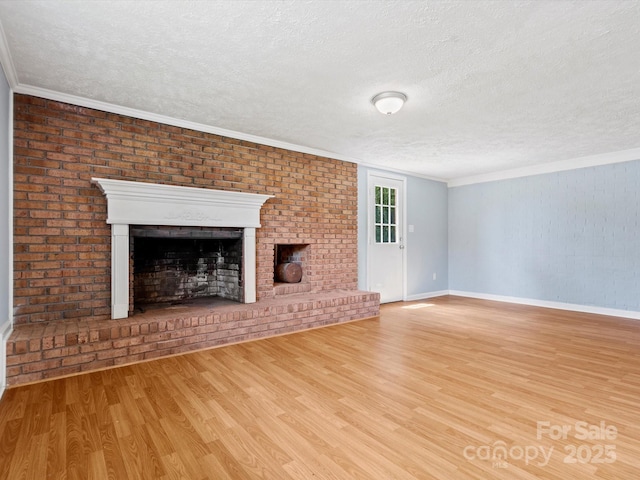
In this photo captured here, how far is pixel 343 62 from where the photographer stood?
244 cm

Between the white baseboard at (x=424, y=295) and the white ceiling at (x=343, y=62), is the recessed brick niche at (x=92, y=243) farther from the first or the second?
the white baseboard at (x=424, y=295)

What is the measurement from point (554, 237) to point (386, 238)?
2.68 m

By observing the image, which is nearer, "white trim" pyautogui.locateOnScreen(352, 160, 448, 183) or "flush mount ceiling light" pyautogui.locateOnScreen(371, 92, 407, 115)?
"flush mount ceiling light" pyautogui.locateOnScreen(371, 92, 407, 115)

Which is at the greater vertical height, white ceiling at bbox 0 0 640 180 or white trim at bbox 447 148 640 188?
white ceiling at bbox 0 0 640 180

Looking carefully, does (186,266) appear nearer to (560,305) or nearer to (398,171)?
(398,171)

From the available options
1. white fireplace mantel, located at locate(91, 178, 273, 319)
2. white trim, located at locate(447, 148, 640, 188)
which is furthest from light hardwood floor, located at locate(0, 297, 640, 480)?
white trim, located at locate(447, 148, 640, 188)

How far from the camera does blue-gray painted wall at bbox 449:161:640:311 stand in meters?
4.78

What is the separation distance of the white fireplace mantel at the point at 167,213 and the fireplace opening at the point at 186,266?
0.12 m

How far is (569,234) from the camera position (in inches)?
208

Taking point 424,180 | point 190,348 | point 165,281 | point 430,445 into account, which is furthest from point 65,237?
point 424,180

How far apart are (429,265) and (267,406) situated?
5.12 m

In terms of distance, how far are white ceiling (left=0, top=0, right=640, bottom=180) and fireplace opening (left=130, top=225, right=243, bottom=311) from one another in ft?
4.16

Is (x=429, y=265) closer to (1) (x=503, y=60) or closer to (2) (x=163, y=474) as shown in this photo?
(1) (x=503, y=60)

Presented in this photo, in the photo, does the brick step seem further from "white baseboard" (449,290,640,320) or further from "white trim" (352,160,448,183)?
"white baseboard" (449,290,640,320)
